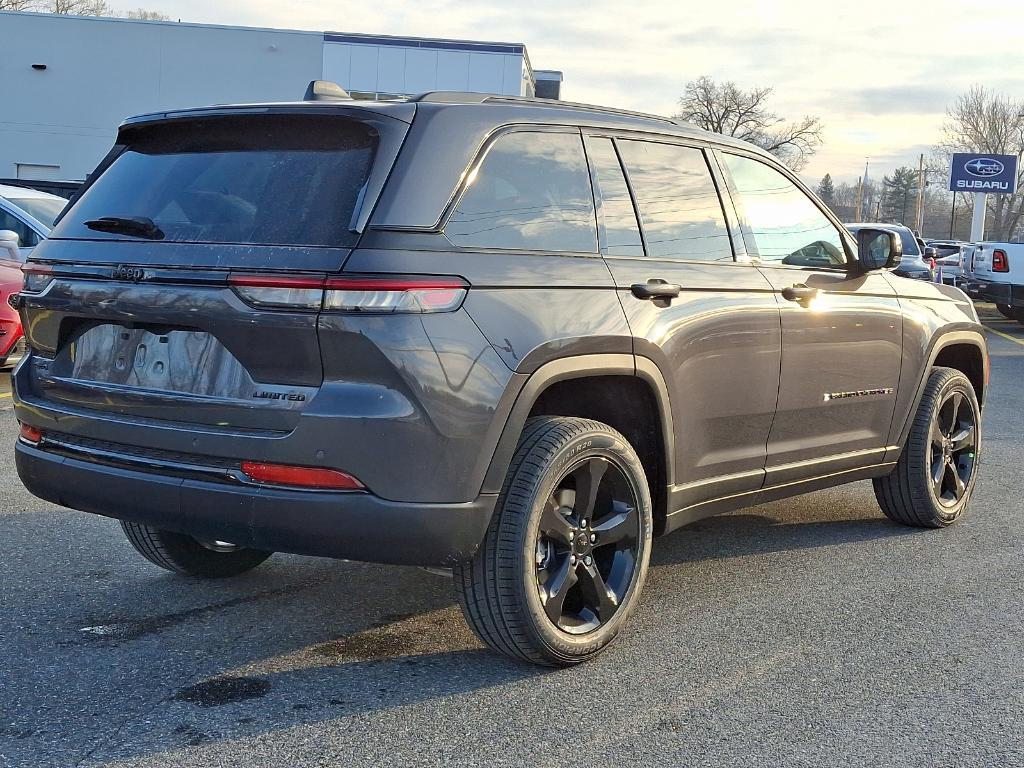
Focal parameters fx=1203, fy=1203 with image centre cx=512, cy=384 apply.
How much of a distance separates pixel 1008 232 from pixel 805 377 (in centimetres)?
9516

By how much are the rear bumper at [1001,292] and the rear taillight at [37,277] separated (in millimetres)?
19317

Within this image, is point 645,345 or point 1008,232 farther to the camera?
point 1008,232

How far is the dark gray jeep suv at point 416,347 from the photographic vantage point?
3.30 m

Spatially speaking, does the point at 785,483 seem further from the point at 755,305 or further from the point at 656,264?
the point at 656,264

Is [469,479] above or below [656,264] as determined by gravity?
below

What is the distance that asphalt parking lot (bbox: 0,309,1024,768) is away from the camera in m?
3.19

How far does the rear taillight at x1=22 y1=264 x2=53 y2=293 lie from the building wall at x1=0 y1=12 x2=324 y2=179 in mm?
35923

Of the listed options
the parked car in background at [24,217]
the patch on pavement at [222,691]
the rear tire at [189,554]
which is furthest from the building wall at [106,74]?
the patch on pavement at [222,691]

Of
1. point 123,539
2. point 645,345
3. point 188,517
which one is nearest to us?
point 188,517

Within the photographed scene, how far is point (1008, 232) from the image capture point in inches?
3615

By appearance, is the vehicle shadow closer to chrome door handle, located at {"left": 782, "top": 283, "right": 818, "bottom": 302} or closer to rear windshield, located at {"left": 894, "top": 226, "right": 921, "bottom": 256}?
chrome door handle, located at {"left": 782, "top": 283, "right": 818, "bottom": 302}

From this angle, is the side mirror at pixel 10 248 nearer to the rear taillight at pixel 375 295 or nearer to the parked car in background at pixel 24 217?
the parked car in background at pixel 24 217

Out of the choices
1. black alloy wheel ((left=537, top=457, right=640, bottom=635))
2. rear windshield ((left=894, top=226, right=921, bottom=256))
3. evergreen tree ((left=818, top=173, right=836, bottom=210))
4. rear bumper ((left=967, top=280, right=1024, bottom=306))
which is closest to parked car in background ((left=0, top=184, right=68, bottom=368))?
black alloy wheel ((left=537, top=457, right=640, bottom=635))

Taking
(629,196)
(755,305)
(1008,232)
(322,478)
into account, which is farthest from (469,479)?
(1008,232)
